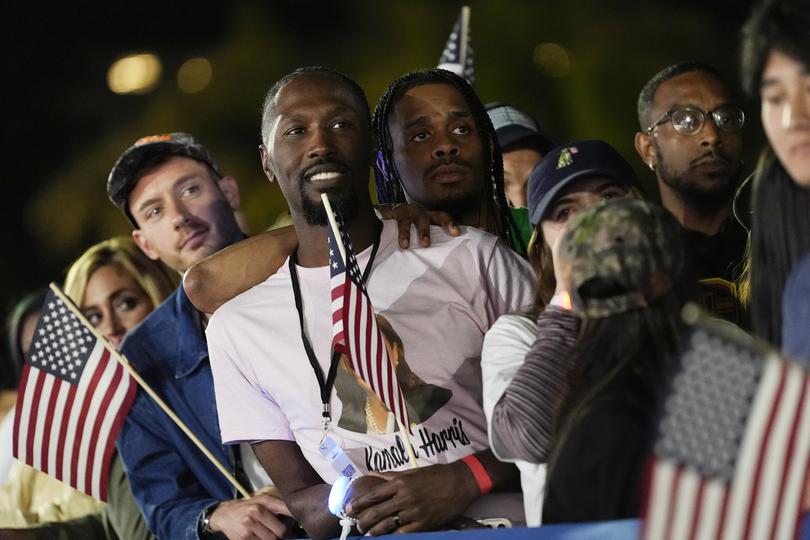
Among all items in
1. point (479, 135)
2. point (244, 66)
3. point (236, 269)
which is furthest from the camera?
point (244, 66)

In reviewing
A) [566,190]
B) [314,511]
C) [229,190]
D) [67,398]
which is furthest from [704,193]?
[67,398]

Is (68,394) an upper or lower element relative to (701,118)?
lower

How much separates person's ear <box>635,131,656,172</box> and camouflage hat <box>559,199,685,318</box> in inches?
59.7

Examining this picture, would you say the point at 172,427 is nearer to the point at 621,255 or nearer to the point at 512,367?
the point at 512,367

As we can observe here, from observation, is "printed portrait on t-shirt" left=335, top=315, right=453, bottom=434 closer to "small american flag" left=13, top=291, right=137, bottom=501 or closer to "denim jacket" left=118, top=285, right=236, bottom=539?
"denim jacket" left=118, top=285, right=236, bottom=539

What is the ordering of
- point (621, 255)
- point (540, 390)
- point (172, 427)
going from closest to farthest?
1. point (621, 255)
2. point (540, 390)
3. point (172, 427)

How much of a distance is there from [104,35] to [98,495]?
351 inches

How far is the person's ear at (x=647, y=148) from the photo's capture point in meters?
4.31

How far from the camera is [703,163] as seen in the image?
4.12 m

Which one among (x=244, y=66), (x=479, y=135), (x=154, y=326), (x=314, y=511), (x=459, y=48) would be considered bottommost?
(x=314, y=511)

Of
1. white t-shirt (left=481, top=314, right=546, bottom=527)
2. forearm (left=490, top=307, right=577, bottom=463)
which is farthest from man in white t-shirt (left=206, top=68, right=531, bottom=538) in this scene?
forearm (left=490, top=307, right=577, bottom=463)

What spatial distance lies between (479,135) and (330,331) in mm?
956

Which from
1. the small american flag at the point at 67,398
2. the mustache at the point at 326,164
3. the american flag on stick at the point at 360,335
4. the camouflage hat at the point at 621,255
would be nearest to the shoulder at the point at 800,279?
the camouflage hat at the point at 621,255

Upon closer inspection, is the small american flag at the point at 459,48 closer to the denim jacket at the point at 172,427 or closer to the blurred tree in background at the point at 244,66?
the denim jacket at the point at 172,427
